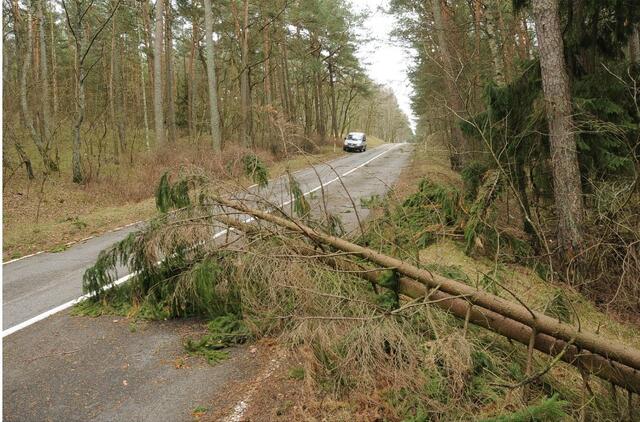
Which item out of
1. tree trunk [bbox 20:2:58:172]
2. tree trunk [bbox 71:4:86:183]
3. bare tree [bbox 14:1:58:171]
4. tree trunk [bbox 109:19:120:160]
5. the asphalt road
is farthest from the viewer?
tree trunk [bbox 109:19:120:160]

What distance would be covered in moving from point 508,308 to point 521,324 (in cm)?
34

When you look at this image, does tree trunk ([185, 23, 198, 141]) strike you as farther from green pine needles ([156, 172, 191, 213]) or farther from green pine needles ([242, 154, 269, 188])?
green pine needles ([156, 172, 191, 213])

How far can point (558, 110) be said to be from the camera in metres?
7.37

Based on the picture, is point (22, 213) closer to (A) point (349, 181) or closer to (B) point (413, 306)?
(A) point (349, 181)

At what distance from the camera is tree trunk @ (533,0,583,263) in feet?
24.3

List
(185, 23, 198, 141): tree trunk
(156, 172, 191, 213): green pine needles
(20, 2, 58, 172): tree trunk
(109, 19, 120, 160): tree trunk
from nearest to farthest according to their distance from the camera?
(156, 172, 191, 213): green pine needles → (20, 2, 58, 172): tree trunk → (109, 19, 120, 160): tree trunk → (185, 23, 198, 141): tree trunk

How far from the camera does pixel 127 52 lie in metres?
30.9

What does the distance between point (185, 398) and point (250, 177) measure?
3641mm

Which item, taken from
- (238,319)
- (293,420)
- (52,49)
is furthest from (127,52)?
(293,420)

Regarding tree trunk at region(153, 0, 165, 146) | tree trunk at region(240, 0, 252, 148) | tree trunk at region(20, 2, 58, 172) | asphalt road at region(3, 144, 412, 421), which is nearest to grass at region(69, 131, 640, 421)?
asphalt road at region(3, 144, 412, 421)

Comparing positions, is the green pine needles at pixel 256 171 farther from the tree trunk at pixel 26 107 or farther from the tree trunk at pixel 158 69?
the tree trunk at pixel 158 69

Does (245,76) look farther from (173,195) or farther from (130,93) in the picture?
(173,195)

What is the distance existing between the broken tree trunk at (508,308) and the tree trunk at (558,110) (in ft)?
12.9

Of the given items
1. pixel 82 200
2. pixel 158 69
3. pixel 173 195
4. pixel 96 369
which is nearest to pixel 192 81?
pixel 158 69
